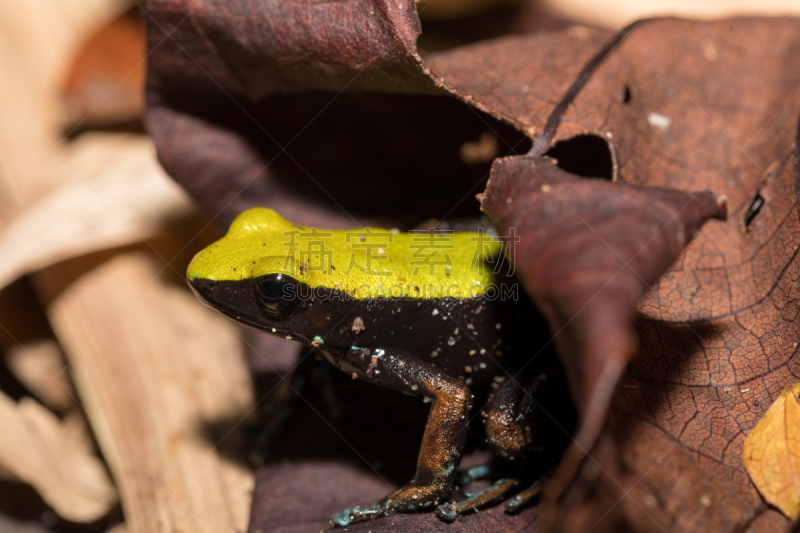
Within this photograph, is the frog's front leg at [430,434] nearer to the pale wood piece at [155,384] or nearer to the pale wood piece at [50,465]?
the pale wood piece at [155,384]

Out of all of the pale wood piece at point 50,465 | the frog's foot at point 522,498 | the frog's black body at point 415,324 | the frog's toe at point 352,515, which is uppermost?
the frog's black body at point 415,324

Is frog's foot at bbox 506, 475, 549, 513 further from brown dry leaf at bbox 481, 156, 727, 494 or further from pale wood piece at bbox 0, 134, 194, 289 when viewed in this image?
pale wood piece at bbox 0, 134, 194, 289

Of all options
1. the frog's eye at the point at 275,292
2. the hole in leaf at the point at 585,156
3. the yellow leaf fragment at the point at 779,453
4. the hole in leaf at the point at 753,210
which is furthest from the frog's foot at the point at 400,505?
the hole in leaf at the point at 753,210

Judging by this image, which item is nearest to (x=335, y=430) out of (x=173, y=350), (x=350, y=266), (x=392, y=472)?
(x=392, y=472)

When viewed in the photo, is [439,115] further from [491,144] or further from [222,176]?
[222,176]

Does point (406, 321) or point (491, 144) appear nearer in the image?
point (406, 321)

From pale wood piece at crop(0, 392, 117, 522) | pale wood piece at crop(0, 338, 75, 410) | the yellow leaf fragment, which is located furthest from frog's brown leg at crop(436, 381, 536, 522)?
pale wood piece at crop(0, 338, 75, 410)

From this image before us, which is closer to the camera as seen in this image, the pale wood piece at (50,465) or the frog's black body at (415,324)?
the frog's black body at (415,324)

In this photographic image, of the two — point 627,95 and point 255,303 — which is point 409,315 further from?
point 627,95
